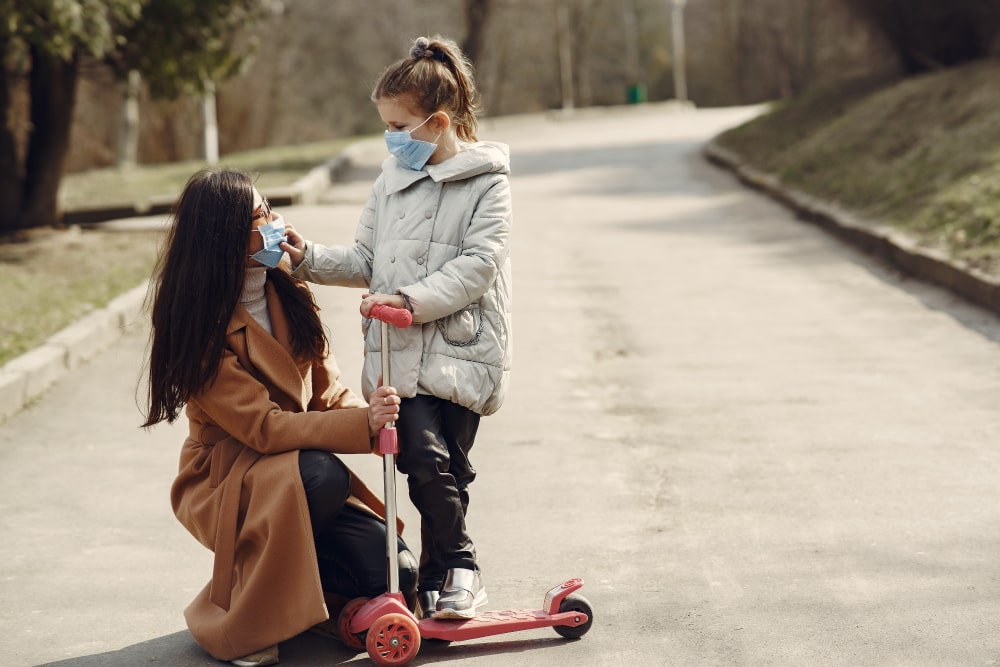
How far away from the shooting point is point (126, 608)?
4336mm

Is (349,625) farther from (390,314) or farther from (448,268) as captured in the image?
(448,268)

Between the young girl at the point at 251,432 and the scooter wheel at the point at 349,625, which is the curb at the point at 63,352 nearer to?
the young girl at the point at 251,432

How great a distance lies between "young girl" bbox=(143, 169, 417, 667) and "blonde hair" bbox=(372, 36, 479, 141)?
526 mm

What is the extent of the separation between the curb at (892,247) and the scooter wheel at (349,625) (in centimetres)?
567

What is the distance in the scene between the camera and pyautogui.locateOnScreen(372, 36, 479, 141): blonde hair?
12.5ft

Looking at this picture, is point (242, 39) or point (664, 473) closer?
point (664, 473)

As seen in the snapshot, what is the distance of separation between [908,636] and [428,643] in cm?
140

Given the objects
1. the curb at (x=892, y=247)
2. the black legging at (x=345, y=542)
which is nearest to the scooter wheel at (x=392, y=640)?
the black legging at (x=345, y=542)

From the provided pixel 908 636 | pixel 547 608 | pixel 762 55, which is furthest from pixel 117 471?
pixel 762 55

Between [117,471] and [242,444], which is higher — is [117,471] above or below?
below

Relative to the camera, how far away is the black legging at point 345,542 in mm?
3768

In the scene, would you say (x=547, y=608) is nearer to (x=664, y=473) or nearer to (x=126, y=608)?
(x=126, y=608)

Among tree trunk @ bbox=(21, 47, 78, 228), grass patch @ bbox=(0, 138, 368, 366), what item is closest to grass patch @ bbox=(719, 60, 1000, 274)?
grass patch @ bbox=(0, 138, 368, 366)

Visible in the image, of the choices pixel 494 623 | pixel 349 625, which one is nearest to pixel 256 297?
pixel 349 625
